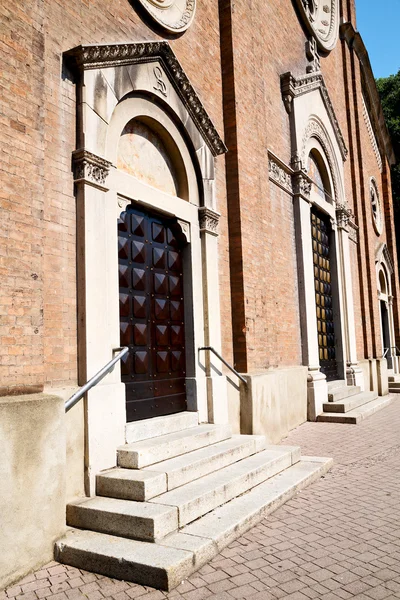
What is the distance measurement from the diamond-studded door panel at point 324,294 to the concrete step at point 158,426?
6366 millimetres

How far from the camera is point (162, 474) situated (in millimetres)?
4629

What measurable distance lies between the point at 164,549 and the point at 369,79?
1912cm

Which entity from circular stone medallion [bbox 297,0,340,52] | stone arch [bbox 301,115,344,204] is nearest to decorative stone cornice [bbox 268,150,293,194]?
stone arch [bbox 301,115,344,204]

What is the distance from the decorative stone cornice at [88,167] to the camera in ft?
16.7

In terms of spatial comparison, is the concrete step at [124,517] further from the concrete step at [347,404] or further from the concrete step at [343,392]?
the concrete step at [343,392]

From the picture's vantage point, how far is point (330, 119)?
1359 cm

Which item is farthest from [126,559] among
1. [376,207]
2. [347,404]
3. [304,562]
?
[376,207]

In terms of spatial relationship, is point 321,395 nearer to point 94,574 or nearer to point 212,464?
point 212,464

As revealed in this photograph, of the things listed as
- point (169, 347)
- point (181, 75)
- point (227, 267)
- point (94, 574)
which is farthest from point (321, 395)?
point (94, 574)

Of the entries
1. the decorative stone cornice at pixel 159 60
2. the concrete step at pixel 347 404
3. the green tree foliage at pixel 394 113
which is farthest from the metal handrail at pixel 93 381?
the green tree foliage at pixel 394 113

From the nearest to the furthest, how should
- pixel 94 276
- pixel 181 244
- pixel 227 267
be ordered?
pixel 94 276 < pixel 181 244 < pixel 227 267

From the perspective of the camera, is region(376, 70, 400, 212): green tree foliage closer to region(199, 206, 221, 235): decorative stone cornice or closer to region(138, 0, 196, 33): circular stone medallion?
region(138, 0, 196, 33): circular stone medallion

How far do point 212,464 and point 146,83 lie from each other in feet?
15.0

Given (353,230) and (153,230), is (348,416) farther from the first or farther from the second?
(353,230)
